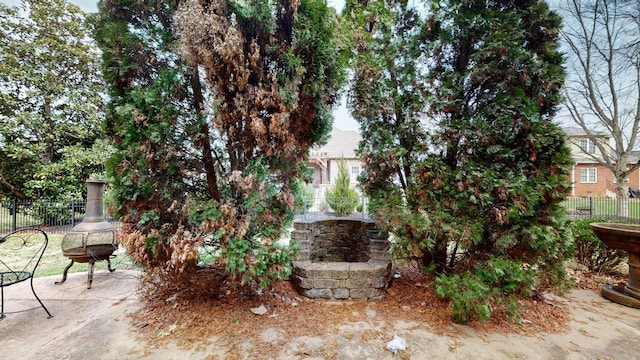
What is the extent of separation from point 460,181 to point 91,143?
12004mm

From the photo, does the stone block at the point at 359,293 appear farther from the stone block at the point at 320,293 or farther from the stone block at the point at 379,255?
the stone block at the point at 379,255

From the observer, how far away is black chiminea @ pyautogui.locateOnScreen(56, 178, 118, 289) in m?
3.41

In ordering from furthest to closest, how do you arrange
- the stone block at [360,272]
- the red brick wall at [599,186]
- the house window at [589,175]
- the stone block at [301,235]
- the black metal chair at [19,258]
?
the house window at [589,175] < the red brick wall at [599,186] < the stone block at [301,235] < the stone block at [360,272] < the black metal chair at [19,258]

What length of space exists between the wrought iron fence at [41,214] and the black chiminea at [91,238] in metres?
6.27

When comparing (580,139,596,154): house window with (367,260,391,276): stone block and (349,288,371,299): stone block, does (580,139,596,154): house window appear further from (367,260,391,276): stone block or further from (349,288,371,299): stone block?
(349,288,371,299): stone block

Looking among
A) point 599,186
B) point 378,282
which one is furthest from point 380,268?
point 599,186

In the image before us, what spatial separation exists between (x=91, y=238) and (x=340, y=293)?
3508 mm

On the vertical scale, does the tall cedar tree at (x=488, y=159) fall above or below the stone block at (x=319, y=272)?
above

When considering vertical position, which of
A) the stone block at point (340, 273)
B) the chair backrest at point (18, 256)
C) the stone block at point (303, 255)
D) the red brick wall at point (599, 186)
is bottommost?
the chair backrest at point (18, 256)

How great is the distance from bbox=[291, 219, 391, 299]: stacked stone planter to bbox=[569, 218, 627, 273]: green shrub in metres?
3.24

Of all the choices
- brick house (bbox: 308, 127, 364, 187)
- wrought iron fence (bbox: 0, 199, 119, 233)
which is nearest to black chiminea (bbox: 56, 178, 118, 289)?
wrought iron fence (bbox: 0, 199, 119, 233)

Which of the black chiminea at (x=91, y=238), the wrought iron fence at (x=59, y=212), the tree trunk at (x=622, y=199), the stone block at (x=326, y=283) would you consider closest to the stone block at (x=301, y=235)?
the stone block at (x=326, y=283)

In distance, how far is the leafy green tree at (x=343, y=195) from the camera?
830cm

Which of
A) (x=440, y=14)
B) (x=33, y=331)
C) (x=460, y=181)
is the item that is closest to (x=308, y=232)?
(x=460, y=181)
